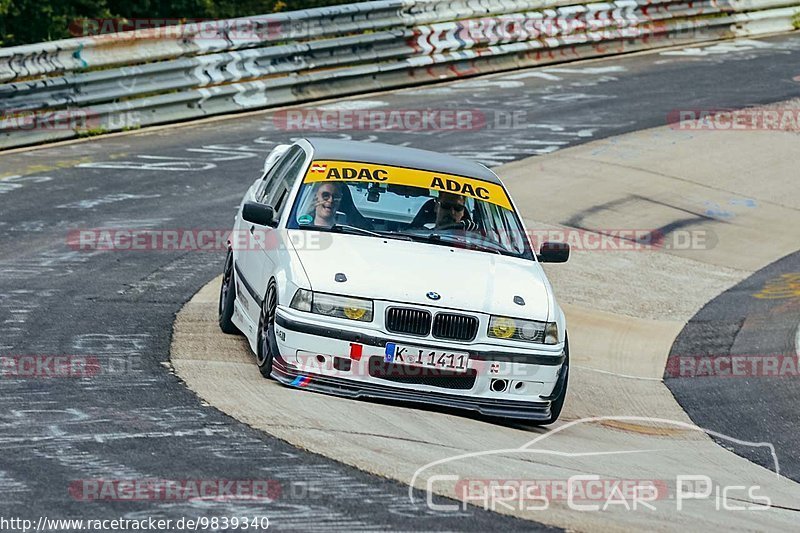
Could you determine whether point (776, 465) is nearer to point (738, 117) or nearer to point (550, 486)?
point (550, 486)

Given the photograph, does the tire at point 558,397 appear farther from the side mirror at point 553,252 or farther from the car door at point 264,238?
the car door at point 264,238

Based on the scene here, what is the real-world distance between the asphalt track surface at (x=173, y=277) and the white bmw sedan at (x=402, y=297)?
86 cm

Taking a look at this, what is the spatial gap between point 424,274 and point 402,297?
0.34 meters

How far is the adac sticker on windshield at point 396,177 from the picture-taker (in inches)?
381

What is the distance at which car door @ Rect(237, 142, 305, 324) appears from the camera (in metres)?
9.23

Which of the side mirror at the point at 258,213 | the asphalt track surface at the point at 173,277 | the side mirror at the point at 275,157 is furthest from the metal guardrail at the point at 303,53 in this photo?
the side mirror at the point at 258,213

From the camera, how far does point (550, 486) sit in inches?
272

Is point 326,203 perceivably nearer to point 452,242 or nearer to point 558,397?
→ point 452,242

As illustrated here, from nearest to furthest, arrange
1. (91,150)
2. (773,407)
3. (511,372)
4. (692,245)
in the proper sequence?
(511,372), (773,407), (692,245), (91,150)

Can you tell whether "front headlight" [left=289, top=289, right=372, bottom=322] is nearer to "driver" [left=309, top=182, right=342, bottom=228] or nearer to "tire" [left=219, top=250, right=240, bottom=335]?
"driver" [left=309, top=182, right=342, bottom=228]

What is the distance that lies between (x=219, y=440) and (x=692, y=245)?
8.94 metres

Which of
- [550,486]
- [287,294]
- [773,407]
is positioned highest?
[287,294]

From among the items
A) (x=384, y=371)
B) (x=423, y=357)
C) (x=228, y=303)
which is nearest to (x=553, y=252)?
(x=423, y=357)

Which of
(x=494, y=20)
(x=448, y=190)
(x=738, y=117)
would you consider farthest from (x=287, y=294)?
(x=494, y=20)
